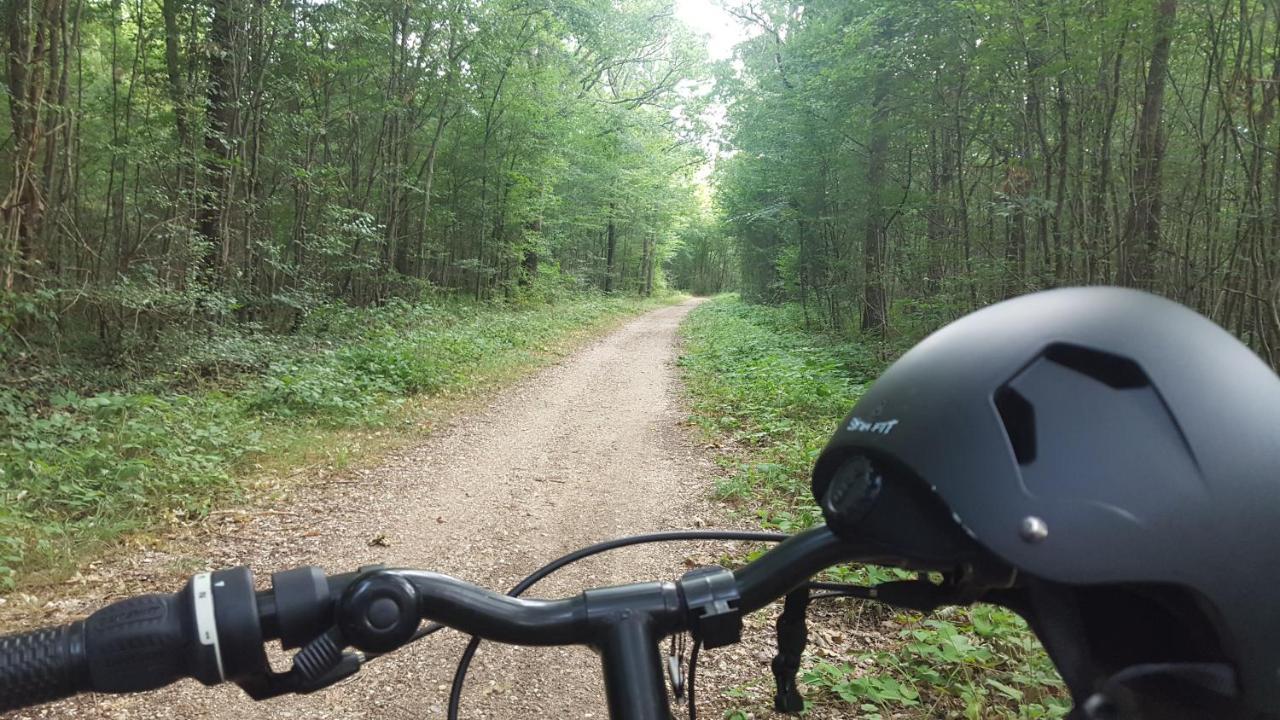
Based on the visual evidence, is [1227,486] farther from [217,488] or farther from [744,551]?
[217,488]

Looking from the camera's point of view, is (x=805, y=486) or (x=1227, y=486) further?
(x=805, y=486)

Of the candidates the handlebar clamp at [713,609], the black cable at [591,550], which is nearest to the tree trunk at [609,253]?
the black cable at [591,550]

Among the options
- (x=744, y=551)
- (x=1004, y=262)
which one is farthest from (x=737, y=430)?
(x=1004, y=262)

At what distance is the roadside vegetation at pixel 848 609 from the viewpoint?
2881 millimetres

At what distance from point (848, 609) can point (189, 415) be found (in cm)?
661

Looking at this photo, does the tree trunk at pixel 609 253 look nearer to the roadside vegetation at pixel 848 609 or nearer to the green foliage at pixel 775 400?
the green foliage at pixel 775 400

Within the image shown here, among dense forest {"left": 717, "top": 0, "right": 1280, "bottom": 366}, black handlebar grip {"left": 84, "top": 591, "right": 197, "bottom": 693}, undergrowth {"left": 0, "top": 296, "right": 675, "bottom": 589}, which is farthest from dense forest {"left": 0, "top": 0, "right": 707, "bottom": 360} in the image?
A: black handlebar grip {"left": 84, "top": 591, "right": 197, "bottom": 693}

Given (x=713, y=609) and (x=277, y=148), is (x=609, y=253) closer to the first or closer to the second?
(x=277, y=148)

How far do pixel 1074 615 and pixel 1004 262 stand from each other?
9.32 m

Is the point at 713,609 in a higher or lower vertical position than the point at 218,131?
lower

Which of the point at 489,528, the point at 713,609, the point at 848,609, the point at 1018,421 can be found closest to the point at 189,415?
the point at 489,528

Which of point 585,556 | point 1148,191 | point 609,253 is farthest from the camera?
point 609,253

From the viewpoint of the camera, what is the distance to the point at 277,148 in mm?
12461

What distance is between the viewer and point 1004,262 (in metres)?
8.88
